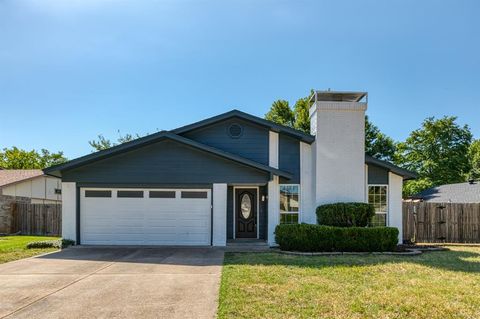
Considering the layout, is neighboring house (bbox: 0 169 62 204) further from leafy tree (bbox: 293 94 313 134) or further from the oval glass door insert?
leafy tree (bbox: 293 94 313 134)

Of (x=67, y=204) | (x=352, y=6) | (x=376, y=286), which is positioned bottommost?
(x=376, y=286)

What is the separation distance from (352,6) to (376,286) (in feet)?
29.4

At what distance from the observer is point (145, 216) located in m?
14.2

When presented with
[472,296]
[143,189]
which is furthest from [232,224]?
[472,296]

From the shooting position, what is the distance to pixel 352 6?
1256 cm

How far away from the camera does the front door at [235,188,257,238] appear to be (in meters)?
15.6

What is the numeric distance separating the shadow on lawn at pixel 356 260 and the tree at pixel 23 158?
4542cm

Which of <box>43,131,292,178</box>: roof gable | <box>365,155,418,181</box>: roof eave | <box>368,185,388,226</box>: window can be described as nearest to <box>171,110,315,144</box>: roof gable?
<box>43,131,292,178</box>: roof gable

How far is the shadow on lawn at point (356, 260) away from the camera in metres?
10.1

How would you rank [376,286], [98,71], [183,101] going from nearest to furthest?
[376,286]
[98,71]
[183,101]

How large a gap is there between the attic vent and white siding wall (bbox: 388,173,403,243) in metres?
6.01

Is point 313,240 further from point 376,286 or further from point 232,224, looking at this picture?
point 376,286

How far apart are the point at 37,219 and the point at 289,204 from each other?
1427cm

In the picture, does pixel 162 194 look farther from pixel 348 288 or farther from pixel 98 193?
pixel 348 288
